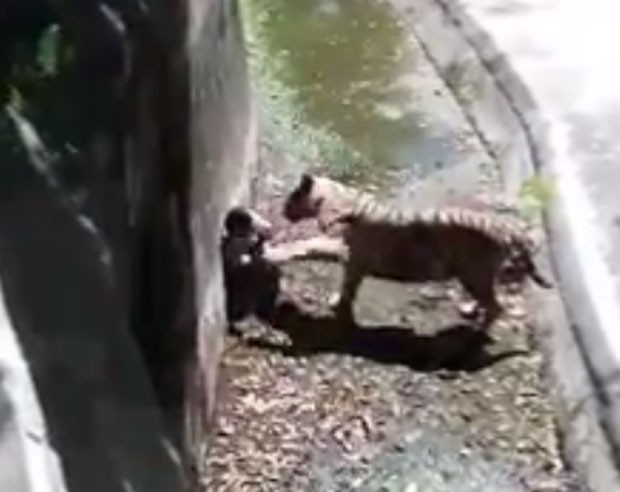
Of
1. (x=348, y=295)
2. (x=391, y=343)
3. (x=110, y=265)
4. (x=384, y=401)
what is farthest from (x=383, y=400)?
(x=110, y=265)

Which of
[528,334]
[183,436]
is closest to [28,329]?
[183,436]

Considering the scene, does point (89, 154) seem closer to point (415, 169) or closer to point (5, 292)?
point (5, 292)

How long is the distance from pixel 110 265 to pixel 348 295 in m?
1.58

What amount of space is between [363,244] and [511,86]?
5.92ft

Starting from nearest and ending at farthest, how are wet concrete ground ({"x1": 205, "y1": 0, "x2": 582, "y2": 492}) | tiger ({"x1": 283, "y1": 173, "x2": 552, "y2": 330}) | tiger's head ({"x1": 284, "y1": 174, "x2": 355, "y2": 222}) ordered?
wet concrete ground ({"x1": 205, "y1": 0, "x2": 582, "y2": 492}) → tiger ({"x1": 283, "y1": 173, "x2": 552, "y2": 330}) → tiger's head ({"x1": 284, "y1": 174, "x2": 355, "y2": 222})

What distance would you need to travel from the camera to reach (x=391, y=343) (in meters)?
4.68

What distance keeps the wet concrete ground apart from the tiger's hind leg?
0.30ft

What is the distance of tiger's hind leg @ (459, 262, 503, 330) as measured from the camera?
179 inches

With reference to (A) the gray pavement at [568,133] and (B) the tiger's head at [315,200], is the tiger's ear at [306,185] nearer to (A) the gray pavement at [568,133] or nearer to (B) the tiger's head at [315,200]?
(B) the tiger's head at [315,200]

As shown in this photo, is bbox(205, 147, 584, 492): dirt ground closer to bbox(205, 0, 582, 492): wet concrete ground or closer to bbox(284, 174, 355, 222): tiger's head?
bbox(205, 0, 582, 492): wet concrete ground

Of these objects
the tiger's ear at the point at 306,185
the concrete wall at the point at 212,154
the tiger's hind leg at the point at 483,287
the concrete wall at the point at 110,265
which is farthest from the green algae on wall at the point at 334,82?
the concrete wall at the point at 110,265

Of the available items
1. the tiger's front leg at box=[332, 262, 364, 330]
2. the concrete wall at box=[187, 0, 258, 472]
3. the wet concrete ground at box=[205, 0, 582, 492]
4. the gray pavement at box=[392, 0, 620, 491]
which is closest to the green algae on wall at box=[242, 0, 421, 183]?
the gray pavement at box=[392, 0, 620, 491]

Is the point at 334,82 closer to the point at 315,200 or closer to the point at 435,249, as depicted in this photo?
the point at 315,200

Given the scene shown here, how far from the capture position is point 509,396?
4422 mm
